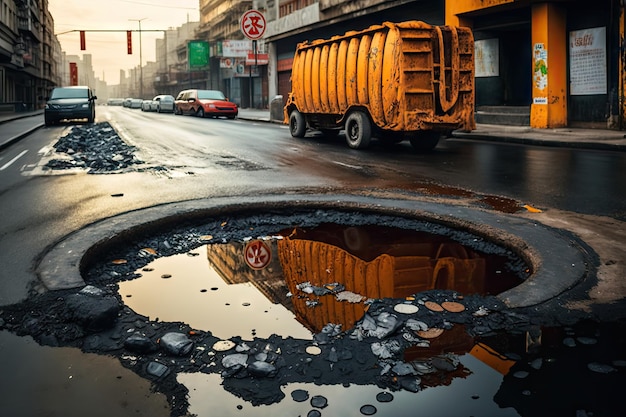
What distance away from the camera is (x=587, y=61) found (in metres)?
17.6

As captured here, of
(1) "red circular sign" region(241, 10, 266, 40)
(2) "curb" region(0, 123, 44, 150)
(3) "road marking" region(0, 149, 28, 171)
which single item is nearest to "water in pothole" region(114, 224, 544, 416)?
(3) "road marking" region(0, 149, 28, 171)

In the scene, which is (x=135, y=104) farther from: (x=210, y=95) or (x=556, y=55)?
(x=556, y=55)

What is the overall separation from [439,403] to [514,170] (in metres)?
7.96

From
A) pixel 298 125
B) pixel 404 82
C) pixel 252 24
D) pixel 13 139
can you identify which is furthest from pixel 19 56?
pixel 404 82

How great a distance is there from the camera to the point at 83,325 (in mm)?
3129

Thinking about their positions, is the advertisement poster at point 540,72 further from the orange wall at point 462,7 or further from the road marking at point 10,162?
the road marking at point 10,162

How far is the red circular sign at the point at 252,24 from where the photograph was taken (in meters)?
26.7

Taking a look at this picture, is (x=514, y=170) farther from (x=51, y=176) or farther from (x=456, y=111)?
(x=51, y=176)

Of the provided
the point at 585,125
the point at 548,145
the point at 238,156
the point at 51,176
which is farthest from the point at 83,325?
the point at 585,125

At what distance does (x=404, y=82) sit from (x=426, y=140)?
197cm

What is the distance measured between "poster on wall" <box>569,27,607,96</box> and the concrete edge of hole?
13621 mm

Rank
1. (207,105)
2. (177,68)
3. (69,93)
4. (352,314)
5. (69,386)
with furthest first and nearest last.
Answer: (177,68) < (207,105) < (69,93) < (352,314) < (69,386)

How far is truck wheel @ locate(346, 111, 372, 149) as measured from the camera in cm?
1346

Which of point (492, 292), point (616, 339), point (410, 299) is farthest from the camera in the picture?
point (492, 292)
